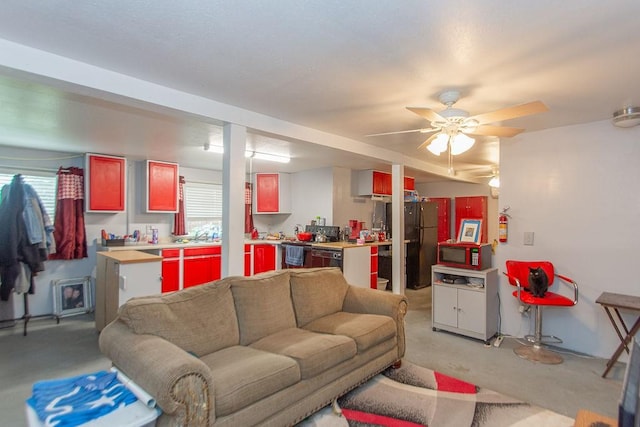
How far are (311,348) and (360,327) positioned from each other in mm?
561

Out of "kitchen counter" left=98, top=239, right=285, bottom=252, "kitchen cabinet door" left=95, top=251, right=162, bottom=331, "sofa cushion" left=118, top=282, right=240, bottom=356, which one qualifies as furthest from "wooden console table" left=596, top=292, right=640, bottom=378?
"kitchen counter" left=98, top=239, right=285, bottom=252

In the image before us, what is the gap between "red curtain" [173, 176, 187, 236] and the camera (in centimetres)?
588

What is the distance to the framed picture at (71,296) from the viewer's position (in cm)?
466

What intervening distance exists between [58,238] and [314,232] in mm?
3825

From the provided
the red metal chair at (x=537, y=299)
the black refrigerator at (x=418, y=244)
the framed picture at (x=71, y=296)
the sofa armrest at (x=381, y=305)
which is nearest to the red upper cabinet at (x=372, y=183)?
the black refrigerator at (x=418, y=244)

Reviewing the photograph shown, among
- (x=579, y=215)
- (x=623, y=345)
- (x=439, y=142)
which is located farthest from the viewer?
(x=579, y=215)

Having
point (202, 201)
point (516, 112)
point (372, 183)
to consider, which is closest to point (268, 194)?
point (202, 201)

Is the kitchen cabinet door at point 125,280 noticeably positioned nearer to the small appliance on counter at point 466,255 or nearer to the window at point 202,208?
the window at point 202,208

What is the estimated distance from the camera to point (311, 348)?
227 centimetres

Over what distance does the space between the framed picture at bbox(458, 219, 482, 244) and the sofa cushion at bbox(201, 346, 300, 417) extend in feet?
9.44

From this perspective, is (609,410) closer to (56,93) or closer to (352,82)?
(352,82)

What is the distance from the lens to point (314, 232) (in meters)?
6.20

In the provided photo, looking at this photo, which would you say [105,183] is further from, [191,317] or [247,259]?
[191,317]

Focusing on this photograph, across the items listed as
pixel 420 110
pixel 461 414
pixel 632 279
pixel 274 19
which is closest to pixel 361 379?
pixel 461 414
